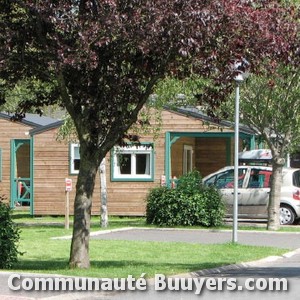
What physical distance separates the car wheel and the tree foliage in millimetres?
13464

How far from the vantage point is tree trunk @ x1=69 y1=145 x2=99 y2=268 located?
1620 cm

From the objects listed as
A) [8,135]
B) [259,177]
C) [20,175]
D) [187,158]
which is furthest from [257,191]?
[20,175]

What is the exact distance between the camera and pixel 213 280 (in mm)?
15141

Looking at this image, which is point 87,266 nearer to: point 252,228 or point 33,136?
point 252,228

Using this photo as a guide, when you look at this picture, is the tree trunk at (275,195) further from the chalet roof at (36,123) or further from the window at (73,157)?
the chalet roof at (36,123)

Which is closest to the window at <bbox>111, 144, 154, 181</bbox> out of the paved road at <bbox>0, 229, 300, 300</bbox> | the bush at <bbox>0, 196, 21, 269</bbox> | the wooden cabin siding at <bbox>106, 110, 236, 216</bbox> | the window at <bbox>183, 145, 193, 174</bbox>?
the wooden cabin siding at <bbox>106, 110, 236, 216</bbox>

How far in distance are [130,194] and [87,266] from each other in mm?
17571

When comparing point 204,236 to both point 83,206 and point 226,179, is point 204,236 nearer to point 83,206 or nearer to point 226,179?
point 226,179

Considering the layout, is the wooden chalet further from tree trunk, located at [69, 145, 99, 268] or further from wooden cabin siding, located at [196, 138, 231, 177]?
tree trunk, located at [69, 145, 99, 268]

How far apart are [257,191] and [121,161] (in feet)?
15.2

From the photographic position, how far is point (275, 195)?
27.3 m

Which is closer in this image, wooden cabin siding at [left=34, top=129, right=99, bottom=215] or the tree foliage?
the tree foliage

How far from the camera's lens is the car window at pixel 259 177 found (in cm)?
3005

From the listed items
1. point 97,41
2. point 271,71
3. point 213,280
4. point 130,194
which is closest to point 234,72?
point 271,71
